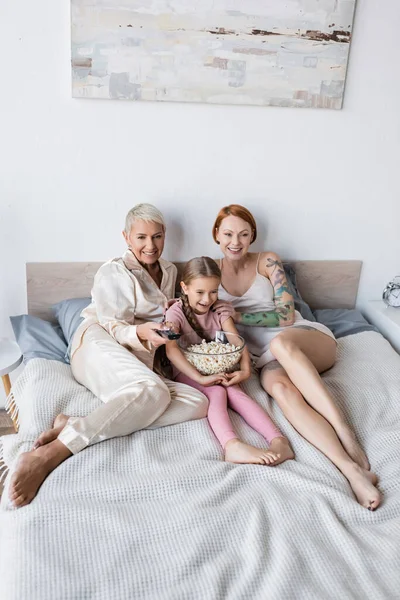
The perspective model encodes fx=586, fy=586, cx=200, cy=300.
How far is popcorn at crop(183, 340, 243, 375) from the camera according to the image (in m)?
1.92

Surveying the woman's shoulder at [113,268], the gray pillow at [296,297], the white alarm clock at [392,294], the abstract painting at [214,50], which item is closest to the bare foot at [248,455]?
the woman's shoulder at [113,268]

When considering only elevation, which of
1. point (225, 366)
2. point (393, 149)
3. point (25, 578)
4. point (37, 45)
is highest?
point (37, 45)

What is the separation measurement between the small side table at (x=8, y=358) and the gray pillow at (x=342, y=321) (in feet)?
4.13

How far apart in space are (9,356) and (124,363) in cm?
59

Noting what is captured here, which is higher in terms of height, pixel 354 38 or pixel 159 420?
pixel 354 38

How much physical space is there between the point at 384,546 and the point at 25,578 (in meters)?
0.80

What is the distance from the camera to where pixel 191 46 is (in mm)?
2215

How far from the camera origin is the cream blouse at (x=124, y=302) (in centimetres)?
203

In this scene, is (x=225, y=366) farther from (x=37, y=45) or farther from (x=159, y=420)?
(x=37, y=45)

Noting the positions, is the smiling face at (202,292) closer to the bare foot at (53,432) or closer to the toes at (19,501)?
the bare foot at (53,432)

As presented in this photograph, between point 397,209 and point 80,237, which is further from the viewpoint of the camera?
point 397,209

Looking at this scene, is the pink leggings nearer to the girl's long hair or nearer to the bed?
the bed

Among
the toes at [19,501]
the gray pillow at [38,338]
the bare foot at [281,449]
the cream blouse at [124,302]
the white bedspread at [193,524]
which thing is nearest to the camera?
the white bedspread at [193,524]

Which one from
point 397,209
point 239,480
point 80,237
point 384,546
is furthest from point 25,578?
point 397,209
